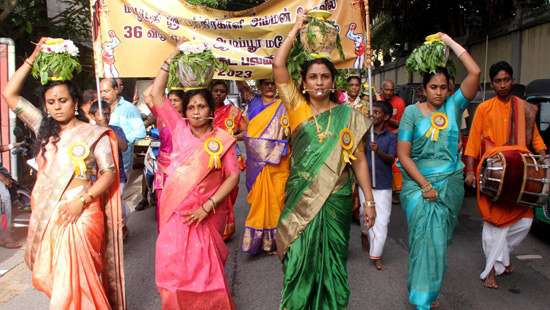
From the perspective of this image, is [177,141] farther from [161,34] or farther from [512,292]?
[512,292]

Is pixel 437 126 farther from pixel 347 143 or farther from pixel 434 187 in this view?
pixel 347 143

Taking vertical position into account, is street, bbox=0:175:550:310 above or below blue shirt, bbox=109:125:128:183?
below

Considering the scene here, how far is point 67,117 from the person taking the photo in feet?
11.3

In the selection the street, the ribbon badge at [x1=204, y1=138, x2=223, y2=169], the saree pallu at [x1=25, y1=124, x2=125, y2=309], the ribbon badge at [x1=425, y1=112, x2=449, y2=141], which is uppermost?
the ribbon badge at [x1=425, y1=112, x2=449, y2=141]

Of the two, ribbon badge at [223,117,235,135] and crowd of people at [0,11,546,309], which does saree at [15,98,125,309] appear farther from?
ribbon badge at [223,117,235,135]

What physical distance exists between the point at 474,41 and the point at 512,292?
38.3ft

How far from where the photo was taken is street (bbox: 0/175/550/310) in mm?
4344

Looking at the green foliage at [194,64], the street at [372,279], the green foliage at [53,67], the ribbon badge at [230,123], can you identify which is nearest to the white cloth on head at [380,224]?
the street at [372,279]

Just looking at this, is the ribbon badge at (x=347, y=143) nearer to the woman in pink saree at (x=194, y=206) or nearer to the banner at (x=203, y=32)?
the woman in pink saree at (x=194, y=206)

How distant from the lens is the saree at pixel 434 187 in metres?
3.92

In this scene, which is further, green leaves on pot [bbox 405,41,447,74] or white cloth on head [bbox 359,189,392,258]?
white cloth on head [bbox 359,189,392,258]

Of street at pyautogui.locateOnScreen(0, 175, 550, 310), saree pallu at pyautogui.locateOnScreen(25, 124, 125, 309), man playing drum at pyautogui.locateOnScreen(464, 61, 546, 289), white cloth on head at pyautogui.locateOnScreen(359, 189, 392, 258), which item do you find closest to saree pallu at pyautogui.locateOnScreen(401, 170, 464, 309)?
street at pyautogui.locateOnScreen(0, 175, 550, 310)

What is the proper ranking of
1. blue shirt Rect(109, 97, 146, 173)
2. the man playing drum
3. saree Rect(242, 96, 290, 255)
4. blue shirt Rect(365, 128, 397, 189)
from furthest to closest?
blue shirt Rect(109, 97, 146, 173) < saree Rect(242, 96, 290, 255) < blue shirt Rect(365, 128, 397, 189) < the man playing drum

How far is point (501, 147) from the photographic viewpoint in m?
4.53
